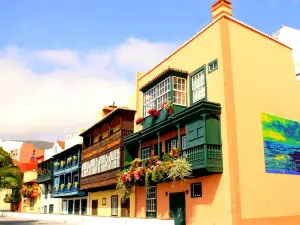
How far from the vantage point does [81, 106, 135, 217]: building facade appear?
27.1 m

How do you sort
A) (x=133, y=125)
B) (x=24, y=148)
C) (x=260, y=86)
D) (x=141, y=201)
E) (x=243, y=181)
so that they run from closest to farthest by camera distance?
(x=243, y=181)
(x=260, y=86)
(x=141, y=201)
(x=133, y=125)
(x=24, y=148)

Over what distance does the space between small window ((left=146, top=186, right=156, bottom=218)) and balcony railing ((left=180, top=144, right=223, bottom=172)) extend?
602cm

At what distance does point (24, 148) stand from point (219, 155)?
6125 cm

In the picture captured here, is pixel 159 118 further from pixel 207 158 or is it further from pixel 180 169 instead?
pixel 207 158

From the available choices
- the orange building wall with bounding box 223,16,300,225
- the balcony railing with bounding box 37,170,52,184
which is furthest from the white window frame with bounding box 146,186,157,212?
the balcony railing with bounding box 37,170,52,184

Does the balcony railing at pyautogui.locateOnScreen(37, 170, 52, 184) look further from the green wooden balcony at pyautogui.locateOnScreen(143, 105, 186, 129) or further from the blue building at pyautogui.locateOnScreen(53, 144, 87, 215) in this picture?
the green wooden balcony at pyautogui.locateOnScreen(143, 105, 186, 129)

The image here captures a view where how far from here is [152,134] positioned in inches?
917

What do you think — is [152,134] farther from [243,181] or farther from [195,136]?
[243,181]

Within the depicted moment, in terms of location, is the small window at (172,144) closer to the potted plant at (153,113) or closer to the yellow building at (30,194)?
the potted plant at (153,113)

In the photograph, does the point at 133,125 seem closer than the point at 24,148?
Yes

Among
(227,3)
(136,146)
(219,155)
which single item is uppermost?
(227,3)

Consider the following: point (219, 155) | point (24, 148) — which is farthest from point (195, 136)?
point (24, 148)

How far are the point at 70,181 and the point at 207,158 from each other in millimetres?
26182

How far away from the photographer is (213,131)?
18625 mm
